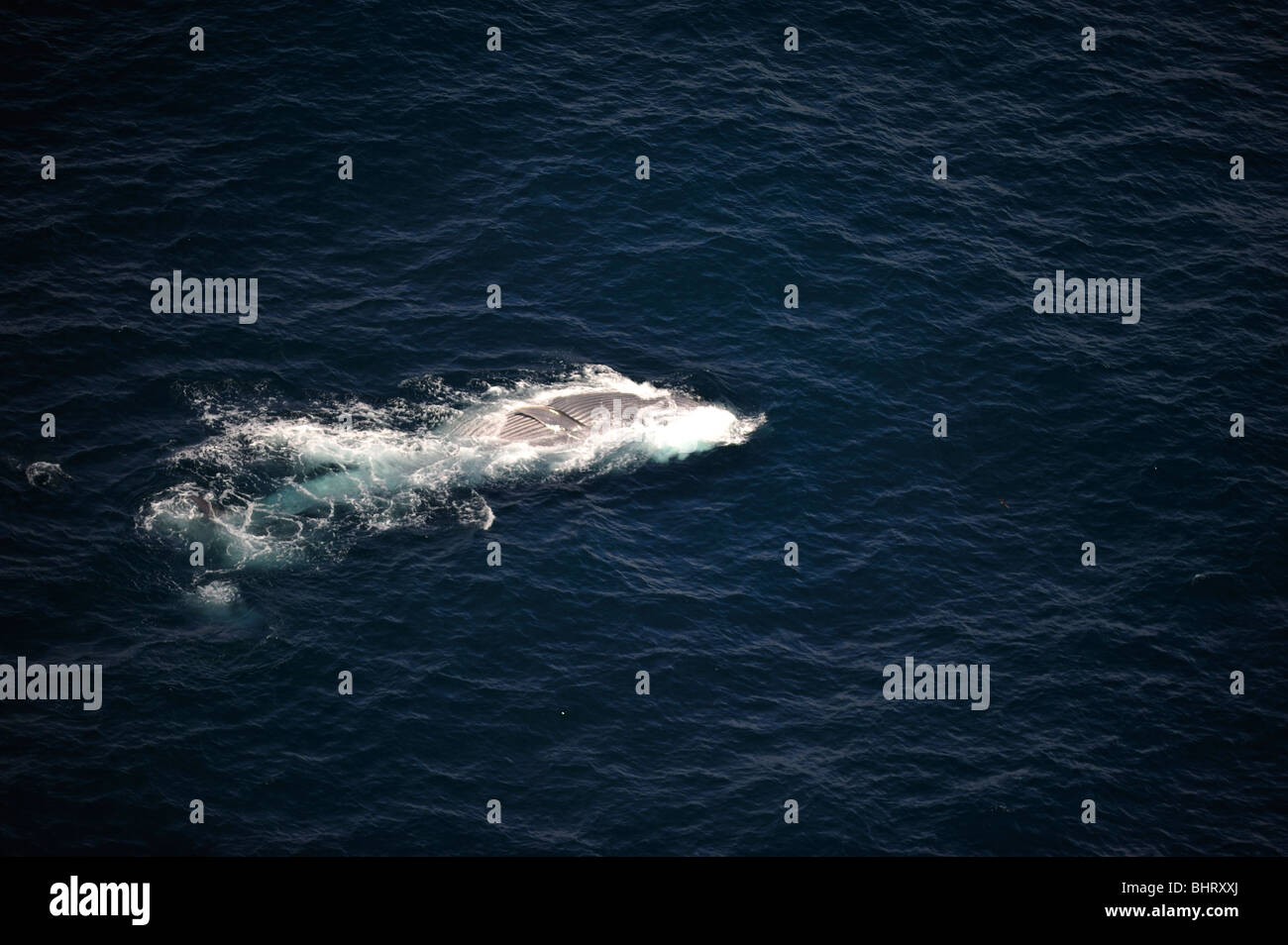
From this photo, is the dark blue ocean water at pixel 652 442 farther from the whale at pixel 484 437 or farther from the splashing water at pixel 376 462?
the whale at pixel 484 437

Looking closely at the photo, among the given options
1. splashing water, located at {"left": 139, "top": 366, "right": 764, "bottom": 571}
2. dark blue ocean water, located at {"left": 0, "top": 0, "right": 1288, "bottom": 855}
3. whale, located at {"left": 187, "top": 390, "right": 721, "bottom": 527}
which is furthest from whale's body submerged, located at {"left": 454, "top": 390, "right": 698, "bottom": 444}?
dark blue ocean water, located at {"left": 0, "top": 0, "right": 1288, "bottom": 855}

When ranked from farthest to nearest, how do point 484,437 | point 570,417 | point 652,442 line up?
point 570,417 < point 652,442 < point 484,437

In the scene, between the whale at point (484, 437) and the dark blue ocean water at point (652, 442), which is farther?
the whale at point (484, 437)

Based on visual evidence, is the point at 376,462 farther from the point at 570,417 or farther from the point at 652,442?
the point at 652,442

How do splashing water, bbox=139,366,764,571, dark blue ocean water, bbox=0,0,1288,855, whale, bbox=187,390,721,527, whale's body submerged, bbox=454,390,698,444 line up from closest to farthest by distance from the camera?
dark blue ocean water, bbox=0,0,1288,855
splashing water, bbox=139,366,764,571
whale, bbox=187,390,721,527
whale's body submerged, bbox=454,390,698,444

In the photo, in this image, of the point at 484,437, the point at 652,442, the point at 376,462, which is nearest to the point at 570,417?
the point at 652,442

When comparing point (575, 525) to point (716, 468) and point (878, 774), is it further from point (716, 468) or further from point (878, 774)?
point (878, 774)

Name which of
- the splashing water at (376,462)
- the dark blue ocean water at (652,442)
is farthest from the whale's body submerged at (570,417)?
the dark blue ocean water at (652,442)

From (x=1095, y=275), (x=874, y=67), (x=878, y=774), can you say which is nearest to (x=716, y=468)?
(x=878, y=774)

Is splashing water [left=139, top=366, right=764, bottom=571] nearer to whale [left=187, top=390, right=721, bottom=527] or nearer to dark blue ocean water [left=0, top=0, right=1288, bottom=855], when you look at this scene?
whale [left=187, top=390, right=721, bottom=527]
